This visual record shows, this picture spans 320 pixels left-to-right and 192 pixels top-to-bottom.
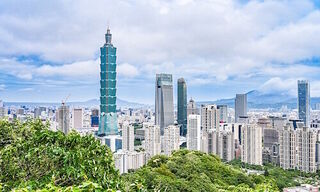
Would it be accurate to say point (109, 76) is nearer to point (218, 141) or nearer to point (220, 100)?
point (218, 141)

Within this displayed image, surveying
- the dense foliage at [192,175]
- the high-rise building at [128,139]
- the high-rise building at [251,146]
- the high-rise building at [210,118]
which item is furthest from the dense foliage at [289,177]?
the high-rise building at [210,118]

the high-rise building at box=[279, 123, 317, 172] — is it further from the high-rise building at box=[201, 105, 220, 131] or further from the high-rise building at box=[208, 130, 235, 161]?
the high-rise building at box=[201, 105, 220, 131]

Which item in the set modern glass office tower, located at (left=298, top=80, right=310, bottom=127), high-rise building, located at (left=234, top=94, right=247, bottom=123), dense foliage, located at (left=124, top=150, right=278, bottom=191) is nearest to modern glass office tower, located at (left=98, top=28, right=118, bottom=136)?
high-rise building, located at (left=234, top=94, right=247, bottom=123)

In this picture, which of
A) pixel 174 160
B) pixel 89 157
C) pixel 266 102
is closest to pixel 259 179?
pixel 174 160

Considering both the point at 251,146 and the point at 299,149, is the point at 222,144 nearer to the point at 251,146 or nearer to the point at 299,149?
the point at 251,146

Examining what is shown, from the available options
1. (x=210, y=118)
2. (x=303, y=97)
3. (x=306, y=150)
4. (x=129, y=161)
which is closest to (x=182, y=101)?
(x=210, y=118)
